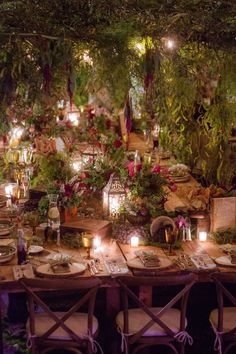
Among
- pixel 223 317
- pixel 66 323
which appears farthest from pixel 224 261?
pixel 66 323

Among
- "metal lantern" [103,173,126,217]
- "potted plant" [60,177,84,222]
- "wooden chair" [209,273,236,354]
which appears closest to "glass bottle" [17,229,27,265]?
"potted plant" [60,177,84,222]

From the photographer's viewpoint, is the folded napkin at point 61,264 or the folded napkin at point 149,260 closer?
the folded napkin at point 61,264

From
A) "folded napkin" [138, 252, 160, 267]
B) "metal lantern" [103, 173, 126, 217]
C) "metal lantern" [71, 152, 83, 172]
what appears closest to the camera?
"folded napkin" [138, 252, 160, 267]

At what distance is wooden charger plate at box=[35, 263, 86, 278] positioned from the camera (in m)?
4.28

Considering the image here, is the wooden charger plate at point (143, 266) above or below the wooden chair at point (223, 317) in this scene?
above

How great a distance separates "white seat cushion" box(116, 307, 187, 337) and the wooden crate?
3.43ft

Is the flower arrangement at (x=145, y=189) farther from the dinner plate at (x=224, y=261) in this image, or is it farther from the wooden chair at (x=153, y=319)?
the wooden chair at (x=153, y=319)

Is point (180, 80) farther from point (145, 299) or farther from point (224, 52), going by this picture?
point (145, 299)

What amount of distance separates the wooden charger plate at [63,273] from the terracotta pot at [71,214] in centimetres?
81

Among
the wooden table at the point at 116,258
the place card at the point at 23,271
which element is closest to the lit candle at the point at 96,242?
the wooden table at the point at 116,258

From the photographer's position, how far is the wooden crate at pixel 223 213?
16.7 feet

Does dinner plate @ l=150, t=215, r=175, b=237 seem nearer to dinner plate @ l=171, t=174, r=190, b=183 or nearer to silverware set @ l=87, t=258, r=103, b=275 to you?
silverware set @ l=87, t=258, r=103, b=275

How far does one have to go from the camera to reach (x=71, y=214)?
5234 millimetres

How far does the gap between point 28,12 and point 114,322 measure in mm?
2413
